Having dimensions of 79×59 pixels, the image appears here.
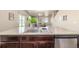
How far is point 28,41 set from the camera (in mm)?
2027

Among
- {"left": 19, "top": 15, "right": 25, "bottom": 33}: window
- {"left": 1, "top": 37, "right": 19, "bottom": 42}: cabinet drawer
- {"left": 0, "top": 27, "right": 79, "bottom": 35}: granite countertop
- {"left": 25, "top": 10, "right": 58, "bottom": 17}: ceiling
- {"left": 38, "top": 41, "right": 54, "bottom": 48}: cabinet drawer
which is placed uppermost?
{"left": 25, "top": 10, "right": 58, "bottom": 17}: ceiling

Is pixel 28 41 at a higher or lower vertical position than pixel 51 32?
lower

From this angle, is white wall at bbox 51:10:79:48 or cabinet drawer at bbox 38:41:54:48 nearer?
white wall at bbox 51:10:79:48

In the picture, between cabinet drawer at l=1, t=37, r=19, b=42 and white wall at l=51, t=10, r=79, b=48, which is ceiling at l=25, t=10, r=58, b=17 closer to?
white wall at l=51, t=10, r=79, b=48

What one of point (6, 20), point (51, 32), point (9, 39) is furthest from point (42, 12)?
point (9, 39)

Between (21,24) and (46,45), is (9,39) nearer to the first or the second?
(21,24)

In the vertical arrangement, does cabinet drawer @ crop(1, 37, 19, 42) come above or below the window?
below

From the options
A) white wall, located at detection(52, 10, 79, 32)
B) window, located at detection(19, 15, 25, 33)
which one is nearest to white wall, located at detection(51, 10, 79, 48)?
white wall, located at detection(52, 10, 79, 32)

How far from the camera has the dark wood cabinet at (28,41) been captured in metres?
2.00

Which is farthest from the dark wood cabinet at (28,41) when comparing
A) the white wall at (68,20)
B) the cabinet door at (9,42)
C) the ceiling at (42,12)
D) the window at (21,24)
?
the ceiling at (42,12)

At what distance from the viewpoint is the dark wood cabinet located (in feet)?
6.55

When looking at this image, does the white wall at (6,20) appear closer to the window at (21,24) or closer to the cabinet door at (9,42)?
the window at (21,24)
